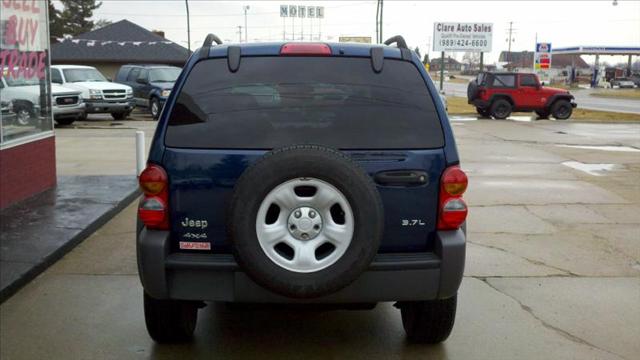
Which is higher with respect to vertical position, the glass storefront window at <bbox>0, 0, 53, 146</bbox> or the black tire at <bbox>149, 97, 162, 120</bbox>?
the glass storefront window at <bbox>0, 0, 53, 146</bbox>

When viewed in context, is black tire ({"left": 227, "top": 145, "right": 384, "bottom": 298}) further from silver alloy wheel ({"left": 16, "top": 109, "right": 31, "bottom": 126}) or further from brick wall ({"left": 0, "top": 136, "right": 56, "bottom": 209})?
silver alloy wheel ({"left": 16, "top": 109, "right": 31, "bottom": 126})

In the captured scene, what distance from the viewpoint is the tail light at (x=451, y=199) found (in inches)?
141

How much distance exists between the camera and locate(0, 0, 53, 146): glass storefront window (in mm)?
7742

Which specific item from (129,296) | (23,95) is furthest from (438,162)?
(23,95)

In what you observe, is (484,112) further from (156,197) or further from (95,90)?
(156,197)

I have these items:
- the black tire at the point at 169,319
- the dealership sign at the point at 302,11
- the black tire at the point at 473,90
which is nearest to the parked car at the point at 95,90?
the black tire at the point at 473,90

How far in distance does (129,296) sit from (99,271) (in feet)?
2.63

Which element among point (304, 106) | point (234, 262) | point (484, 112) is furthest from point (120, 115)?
point (234, 262)

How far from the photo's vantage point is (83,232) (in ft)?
22.3

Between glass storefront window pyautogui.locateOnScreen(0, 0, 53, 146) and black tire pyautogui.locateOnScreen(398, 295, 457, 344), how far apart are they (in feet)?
18.0

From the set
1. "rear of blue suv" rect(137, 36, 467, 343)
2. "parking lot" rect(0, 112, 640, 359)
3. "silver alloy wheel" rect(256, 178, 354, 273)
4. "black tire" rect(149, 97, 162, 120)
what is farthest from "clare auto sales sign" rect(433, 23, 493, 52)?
"silver alloy wheel" rect(256, 178, 354, 273)

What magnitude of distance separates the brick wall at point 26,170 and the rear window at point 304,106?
483cm

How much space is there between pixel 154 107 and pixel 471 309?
794 inches

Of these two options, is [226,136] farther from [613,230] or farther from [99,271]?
[613,230]
